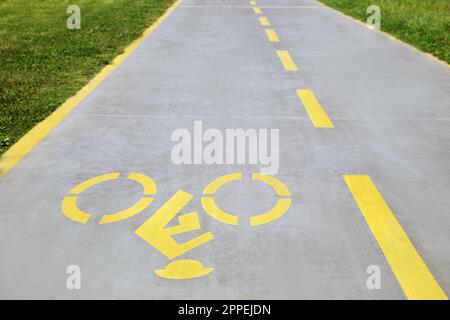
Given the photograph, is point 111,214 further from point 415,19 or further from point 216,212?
point 415,19

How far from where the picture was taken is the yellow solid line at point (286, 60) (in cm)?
951

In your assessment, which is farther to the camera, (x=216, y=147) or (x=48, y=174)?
(x=216, y=147)

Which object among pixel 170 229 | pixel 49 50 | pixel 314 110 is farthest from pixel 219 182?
pixel 49 50

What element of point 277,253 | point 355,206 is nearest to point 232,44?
point 355,206

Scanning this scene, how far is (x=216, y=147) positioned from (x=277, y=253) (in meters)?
2.23

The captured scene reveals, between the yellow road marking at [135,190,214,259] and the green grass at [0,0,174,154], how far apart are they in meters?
2.49

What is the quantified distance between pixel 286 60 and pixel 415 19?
7095mm

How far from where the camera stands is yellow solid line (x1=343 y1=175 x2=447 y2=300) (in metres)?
3.18

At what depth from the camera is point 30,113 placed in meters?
6.70

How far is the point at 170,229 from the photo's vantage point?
385cm

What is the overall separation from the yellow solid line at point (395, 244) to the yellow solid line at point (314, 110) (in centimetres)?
171
